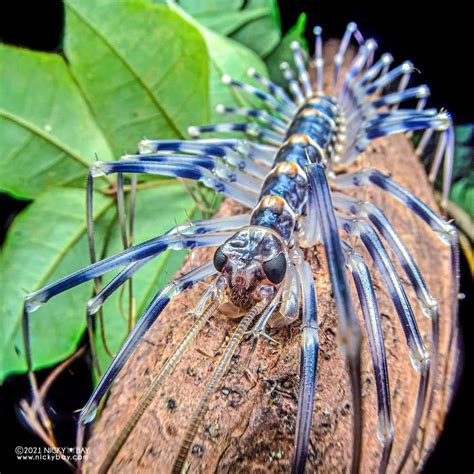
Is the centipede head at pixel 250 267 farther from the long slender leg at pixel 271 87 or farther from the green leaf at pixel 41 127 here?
the long slender leg at pixel 271 87

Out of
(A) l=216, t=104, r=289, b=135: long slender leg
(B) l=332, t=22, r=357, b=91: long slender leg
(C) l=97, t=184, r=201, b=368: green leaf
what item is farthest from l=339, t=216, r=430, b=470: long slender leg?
(B) l=332, t=22, r=357, b=91: long slender leg

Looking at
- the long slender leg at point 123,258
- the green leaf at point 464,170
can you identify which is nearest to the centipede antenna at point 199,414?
the long slender leg at point 123,258

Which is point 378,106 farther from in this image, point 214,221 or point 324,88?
point 214,221

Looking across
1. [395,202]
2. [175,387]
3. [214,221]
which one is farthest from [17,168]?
[395,202]

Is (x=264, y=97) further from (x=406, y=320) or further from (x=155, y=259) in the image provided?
(x=406, y=320)

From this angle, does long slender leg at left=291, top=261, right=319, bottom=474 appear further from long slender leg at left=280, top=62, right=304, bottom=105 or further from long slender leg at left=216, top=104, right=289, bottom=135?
long slender leg at left=280, top=62, right=304, bottom=105

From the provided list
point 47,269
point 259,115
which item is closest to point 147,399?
point 47,269

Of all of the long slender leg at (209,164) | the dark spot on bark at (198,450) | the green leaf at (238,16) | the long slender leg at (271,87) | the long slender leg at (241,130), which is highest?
the green leaf at (238,16)
